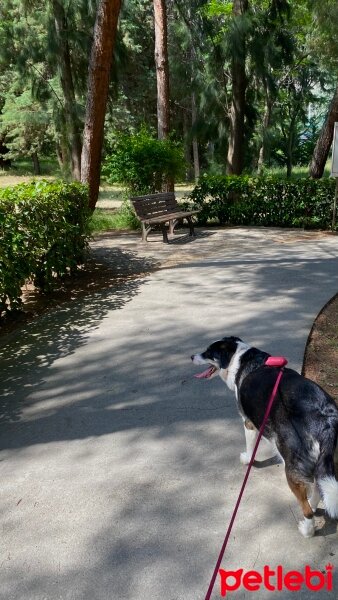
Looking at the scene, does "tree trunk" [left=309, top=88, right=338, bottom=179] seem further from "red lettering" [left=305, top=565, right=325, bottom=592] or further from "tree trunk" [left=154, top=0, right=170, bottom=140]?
"red lettering" [left=305, top=565, right=325, bottom=592]

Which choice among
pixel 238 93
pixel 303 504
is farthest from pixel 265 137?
pixel 303 504

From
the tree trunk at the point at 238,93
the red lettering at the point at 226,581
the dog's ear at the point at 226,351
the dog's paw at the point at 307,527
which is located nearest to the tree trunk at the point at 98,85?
the tree trunk at the point at 238,93

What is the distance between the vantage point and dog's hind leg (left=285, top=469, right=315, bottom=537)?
2375 millimetres

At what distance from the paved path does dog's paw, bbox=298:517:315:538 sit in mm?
38

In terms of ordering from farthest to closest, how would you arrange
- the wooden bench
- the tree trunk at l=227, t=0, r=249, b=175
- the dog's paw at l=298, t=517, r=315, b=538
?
the tree trunk at l=227, t=0, r=249, b=175 → the wooden bench → the dog's paw at l=298, t=517, r=315, b=538

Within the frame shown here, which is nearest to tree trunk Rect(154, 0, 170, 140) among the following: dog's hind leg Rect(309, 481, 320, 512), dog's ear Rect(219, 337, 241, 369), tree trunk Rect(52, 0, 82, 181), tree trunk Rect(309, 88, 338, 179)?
tree trunk Rect(52, 0, 82, 181)

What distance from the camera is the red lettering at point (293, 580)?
2246mm

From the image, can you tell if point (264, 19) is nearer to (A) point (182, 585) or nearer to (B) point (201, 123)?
(B) point (201, 123)

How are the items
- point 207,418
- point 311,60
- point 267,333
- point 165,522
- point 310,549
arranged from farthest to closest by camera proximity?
1. point 311,60
2. point 267,333
3. point 207,418
4. point 165,522
5. point 310,549

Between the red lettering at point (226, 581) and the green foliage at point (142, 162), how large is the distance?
11669mm

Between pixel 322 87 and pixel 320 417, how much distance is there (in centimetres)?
3345

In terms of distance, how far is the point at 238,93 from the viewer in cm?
1591

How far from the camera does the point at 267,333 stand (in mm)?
5270

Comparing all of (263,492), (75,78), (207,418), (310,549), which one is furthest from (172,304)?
(75,78)
